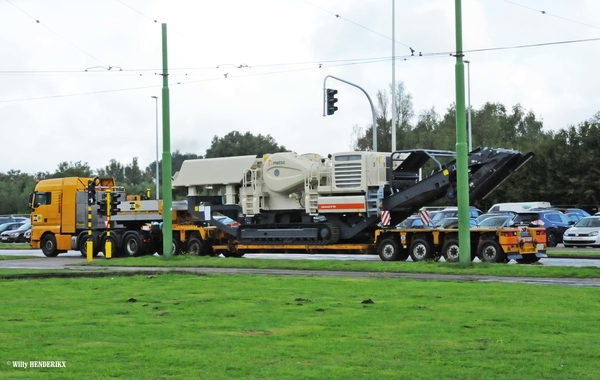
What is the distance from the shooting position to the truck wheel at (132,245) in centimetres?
3569

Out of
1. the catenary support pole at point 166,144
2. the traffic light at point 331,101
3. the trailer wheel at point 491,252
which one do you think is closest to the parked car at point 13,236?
the traffic light at point 331,101

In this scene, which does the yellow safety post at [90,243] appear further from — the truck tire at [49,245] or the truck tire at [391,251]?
the truck tire at [391,251]

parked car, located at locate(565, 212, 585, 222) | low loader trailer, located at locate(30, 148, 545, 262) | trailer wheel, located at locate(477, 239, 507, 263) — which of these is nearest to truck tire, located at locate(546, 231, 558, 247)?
parked car, located at locate(565, 212, 585, 222)

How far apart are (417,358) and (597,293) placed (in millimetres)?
7988

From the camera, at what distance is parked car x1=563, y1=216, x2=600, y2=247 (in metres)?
41.7

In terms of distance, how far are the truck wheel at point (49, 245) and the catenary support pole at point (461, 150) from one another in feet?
67.4

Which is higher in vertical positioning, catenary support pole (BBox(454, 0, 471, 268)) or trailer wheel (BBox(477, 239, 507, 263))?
catenary support pole (BBox(454, 0, 471, 268))

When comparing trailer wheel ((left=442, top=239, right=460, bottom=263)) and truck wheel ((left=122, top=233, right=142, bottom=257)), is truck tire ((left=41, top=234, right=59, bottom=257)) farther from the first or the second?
trailer wheel ((left=442, top=239, right=460, bottom=263))

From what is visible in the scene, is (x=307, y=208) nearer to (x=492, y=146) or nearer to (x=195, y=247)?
(x=195, y=247)

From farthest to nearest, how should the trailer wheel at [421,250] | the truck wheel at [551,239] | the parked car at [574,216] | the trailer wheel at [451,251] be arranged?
the parked car at [574,216], the truck wheel at [551,239], the trailer wheel at [421,250], the trailer wheel at [451,251]

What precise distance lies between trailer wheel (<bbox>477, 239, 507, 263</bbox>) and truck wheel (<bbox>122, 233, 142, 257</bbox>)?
14334 mm

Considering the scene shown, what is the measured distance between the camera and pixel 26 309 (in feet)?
45.3

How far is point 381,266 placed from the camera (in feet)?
82.0

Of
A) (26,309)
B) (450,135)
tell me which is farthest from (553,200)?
(26,309)
